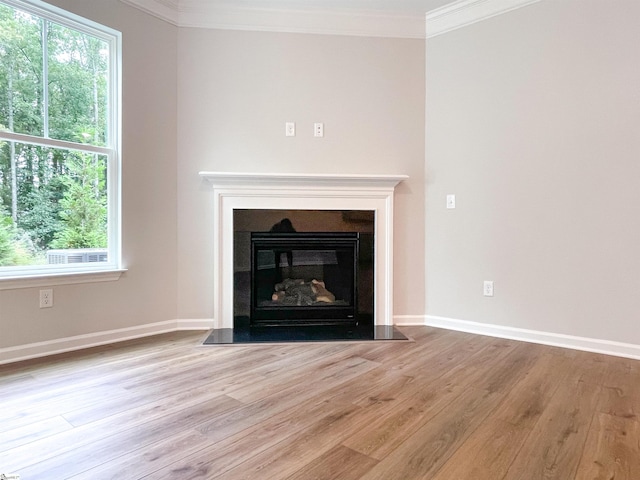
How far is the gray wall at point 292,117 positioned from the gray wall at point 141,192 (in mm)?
96

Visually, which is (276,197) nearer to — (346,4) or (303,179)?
(303,179)

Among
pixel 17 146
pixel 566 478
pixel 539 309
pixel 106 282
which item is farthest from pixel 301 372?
pixel 17 146

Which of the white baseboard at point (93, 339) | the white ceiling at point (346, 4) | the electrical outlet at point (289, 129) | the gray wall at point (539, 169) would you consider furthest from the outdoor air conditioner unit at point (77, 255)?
the gray wall at point (539, 169)

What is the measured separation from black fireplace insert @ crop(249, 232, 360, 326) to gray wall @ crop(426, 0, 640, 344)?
0.76 meters

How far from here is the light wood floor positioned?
1.33 meters

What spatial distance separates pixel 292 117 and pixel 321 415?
2392mm

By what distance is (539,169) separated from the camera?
2771 millimetres

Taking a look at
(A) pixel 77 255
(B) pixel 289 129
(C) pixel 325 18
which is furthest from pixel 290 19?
(A) pixel 77 255

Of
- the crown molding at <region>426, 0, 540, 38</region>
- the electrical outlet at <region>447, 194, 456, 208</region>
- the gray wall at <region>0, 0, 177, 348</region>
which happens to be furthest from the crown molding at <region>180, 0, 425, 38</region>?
the electrical outlet at <region>447, 194, 456, 208</region>

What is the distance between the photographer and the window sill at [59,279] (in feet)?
7.59

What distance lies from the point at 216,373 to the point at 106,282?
1223 millimetres

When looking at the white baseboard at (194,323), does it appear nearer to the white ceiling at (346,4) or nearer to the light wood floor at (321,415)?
the light wood floor at (321,415)

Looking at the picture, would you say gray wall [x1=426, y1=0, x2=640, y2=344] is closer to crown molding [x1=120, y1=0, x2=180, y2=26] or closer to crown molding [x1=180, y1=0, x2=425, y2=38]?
crown molding [x1=180, y1=0, x2=425, y2=38]

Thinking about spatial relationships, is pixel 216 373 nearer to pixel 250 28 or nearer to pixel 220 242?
pixel 220 242
